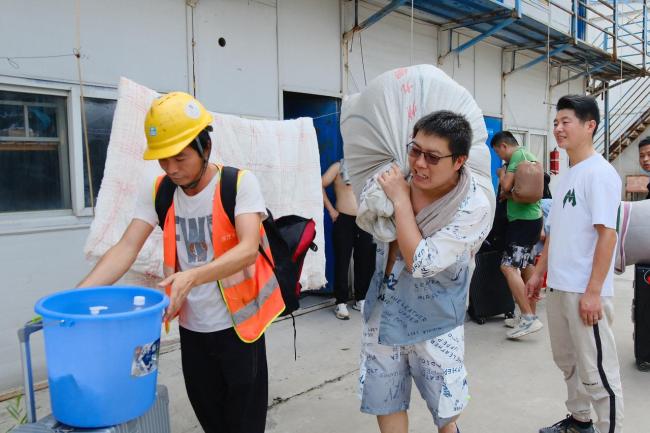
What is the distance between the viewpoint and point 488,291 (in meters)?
5.21

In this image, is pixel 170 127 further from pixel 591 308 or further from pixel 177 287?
pixel 591 308

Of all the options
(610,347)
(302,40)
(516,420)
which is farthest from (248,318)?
(302,40)

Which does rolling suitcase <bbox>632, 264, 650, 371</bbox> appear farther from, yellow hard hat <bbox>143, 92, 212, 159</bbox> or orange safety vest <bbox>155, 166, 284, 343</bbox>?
yellow hard hat <bbox>143, 92, 212, 159</bbox>

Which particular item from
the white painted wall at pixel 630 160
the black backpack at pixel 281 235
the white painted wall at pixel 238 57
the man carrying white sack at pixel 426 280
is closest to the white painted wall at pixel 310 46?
the white painted wall at pixel 238 57

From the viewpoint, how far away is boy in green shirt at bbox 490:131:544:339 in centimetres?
471

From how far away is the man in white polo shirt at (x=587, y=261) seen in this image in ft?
8.35

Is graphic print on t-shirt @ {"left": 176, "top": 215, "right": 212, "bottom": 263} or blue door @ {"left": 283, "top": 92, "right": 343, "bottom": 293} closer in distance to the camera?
graphic print on t-shirt @ {"left": 176, "top": 215, "right": 212, "bottom": 263}

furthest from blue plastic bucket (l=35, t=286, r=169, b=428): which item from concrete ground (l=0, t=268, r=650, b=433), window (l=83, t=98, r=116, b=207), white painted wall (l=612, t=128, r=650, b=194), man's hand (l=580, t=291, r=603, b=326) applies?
white painted wall (l=612, t=128, r=650, b=194)

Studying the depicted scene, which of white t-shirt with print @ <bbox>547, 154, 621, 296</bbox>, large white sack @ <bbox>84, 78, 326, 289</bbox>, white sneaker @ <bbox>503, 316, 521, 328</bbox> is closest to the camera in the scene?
white t-shirt with print @ <bbox>547, 154, 621, 296</bbox>

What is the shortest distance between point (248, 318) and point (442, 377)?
818 mm

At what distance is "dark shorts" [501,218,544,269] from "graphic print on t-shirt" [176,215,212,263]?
140 inches

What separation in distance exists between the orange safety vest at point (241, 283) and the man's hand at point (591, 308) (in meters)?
1.56

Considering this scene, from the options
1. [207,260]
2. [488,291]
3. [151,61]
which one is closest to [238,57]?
[151,61]

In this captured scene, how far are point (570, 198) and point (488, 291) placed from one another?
8.81ft
